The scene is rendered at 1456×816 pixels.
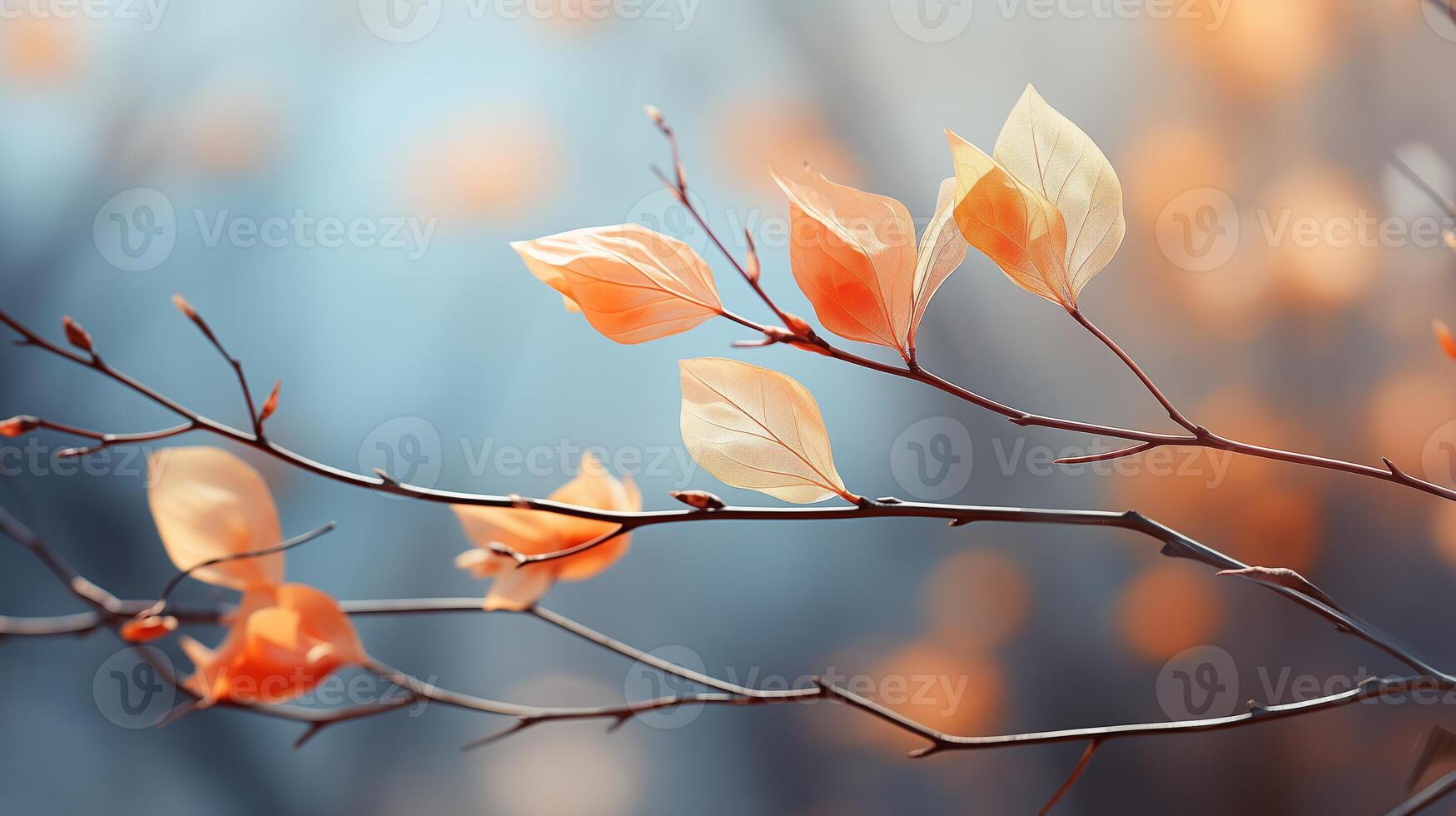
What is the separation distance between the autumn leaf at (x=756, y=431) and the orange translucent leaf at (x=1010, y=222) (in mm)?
63

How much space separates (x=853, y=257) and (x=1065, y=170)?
0.06 meters

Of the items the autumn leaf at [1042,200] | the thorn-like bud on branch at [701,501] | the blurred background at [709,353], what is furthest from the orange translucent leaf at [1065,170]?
the blurred background at [709,353]

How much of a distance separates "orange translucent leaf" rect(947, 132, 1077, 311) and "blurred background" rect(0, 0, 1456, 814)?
0.51 m

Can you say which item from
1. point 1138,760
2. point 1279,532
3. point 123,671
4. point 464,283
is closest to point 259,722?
point 123,671

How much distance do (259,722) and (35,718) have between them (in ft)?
Result: 0.62

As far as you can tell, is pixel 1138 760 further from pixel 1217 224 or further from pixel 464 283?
pixel 464 283

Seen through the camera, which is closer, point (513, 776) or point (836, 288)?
point (836, 288)

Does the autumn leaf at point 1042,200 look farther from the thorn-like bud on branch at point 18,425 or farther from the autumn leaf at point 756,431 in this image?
the thorn-like bud on branch at point 18,425

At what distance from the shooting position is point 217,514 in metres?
0.25

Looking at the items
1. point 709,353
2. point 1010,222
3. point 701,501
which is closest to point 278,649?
point 701,501

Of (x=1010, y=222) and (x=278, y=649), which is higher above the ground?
(x=1010, y=222)

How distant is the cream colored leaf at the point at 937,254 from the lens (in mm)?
212

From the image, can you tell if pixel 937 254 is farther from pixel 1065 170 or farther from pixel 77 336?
pixel 77 336

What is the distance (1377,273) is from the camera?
2.33ft
